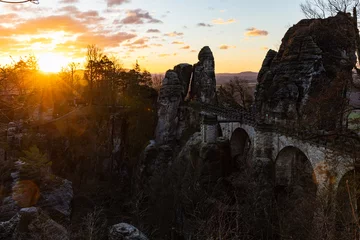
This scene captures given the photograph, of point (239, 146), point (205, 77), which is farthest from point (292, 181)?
point (205, 77)

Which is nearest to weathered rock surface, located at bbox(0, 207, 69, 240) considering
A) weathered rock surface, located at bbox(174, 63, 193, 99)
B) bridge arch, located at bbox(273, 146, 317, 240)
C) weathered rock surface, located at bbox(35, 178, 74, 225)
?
weathered rock surface, located at bbox(35, 178, 74, 225)

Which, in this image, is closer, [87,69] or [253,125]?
[253,125]

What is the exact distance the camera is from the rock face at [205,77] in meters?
43.0

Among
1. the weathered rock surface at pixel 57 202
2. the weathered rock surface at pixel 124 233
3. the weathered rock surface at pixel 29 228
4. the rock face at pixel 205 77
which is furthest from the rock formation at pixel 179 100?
the weathered rock surface at pixel 124 233

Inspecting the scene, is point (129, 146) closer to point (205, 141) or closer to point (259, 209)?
point (205, 141)

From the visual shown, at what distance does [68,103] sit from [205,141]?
26206 mm

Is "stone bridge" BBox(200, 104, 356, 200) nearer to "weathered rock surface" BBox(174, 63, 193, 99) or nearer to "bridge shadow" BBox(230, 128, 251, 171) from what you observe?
"bridge shadow" BBox(230, 128, 251, 171)

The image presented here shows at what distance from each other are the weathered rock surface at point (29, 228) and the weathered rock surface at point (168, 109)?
25.5 metres

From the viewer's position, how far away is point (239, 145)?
3206cm

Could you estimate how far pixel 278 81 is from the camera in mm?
A: 33406

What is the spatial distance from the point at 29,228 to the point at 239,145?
22.8m

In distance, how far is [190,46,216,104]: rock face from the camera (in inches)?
1693

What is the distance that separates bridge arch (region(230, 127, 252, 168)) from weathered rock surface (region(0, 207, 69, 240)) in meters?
20.4


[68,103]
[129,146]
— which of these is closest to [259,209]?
[129,146]
